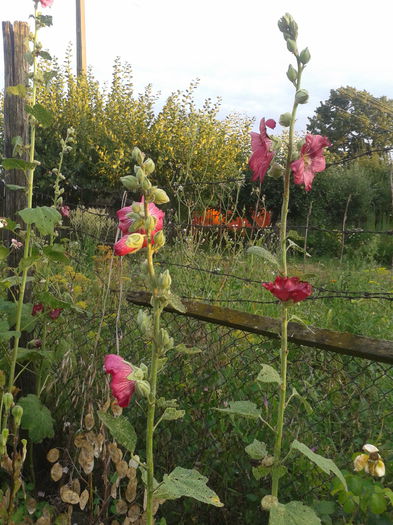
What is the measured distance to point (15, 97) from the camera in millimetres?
2418

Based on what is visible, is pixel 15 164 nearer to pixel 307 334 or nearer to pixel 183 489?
pixel 307 334

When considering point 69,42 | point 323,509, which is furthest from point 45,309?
point 69,42

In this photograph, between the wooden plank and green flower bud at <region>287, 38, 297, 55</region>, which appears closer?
green flower bud at <region>287, 38, 297, 55</region>

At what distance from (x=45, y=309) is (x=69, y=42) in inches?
409

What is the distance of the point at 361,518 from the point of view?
1752 mm

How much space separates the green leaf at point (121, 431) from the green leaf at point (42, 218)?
85 cm

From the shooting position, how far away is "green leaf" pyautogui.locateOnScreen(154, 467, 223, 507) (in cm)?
112

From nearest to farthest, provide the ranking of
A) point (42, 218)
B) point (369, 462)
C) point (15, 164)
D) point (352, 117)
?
point (369, 462) → point (42, 218) → point (15, 164) → point (352, 117)

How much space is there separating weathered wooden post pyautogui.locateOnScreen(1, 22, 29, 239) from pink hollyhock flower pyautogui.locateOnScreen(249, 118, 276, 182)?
141cm

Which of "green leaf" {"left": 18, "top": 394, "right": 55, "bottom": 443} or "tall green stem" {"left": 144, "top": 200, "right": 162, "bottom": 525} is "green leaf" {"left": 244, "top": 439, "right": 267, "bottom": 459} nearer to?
"tall green stem" {"left": 144, "top": 200, "right": 162, "bottom": 525}

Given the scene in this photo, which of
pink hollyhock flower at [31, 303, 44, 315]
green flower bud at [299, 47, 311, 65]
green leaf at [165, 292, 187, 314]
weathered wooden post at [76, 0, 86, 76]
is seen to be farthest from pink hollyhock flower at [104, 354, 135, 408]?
weathered wooden post at [76, 0, 86, 76]

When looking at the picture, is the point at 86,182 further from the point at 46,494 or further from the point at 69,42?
the point at 46,494

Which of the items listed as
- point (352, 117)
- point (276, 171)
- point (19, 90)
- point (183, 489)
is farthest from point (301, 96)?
point (352, 117)

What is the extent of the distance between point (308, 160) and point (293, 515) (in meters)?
0.77
